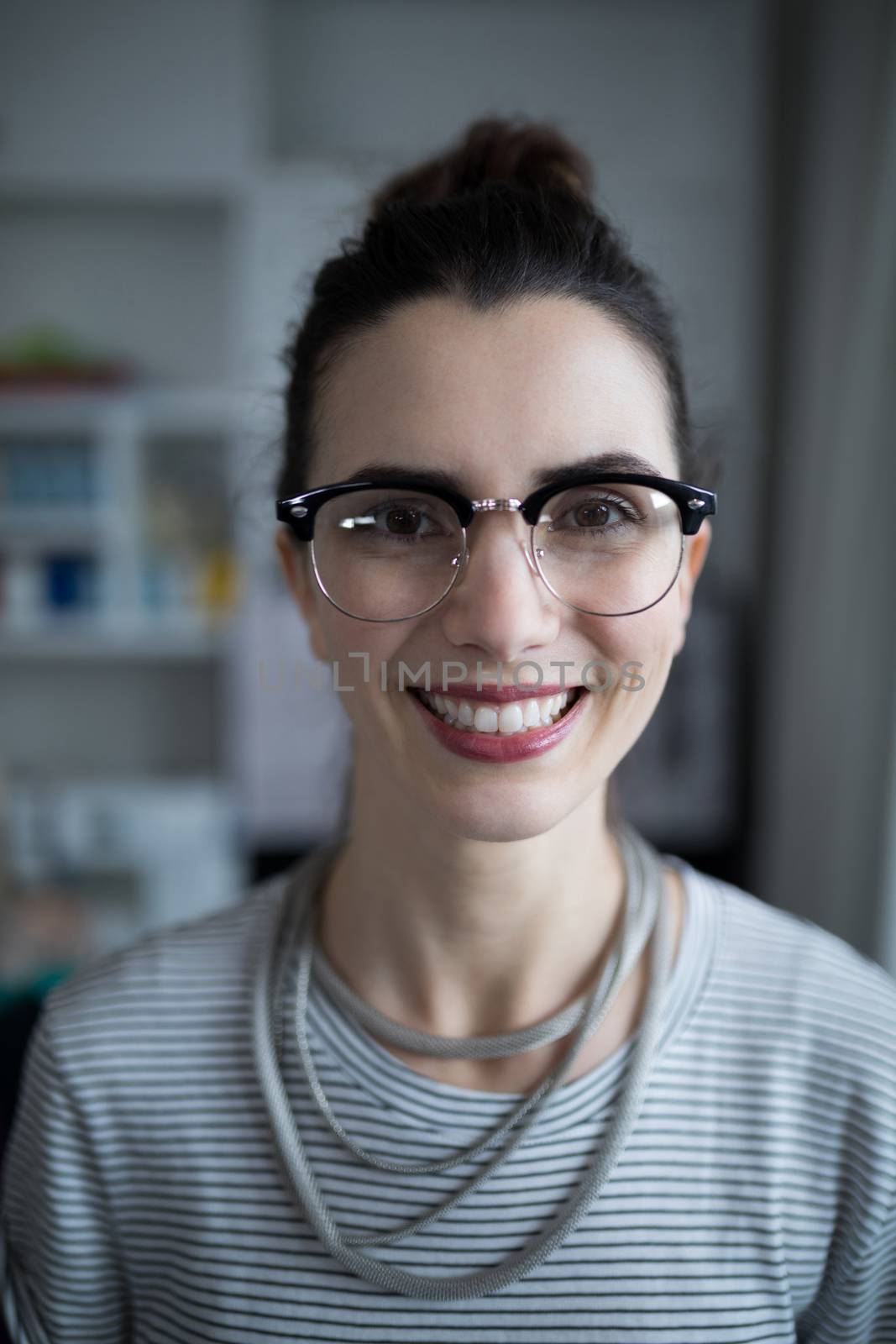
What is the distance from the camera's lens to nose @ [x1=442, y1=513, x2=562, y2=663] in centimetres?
71

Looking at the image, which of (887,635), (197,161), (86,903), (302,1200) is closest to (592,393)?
(302,1200)

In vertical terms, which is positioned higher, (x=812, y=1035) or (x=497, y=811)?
(x=497, y=811)

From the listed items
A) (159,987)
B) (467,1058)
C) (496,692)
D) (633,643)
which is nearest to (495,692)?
(496,692)

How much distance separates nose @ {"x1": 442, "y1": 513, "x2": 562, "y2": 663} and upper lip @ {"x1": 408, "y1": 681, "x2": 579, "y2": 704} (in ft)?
0.09

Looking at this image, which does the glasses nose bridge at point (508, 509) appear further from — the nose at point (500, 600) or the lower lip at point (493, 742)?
the lower lip at point (493, 742)

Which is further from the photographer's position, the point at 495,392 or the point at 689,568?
the point at 689,568

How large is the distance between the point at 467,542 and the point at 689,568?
240mm

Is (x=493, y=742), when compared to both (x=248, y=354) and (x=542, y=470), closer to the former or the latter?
(x=542, y=470)

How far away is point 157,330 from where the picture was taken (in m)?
3.52

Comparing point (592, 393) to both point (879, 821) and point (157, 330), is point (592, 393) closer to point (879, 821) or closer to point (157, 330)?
point (879, 821)

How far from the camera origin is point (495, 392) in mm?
711

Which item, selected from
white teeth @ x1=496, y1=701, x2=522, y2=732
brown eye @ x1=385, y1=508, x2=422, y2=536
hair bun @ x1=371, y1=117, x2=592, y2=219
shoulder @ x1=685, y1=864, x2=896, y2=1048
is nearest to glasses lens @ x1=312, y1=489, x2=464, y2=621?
brown eye @ x1=385, y1=508, x2=422, y2=536

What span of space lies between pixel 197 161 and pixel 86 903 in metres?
2.34

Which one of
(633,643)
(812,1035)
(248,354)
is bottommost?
(812,1035)
